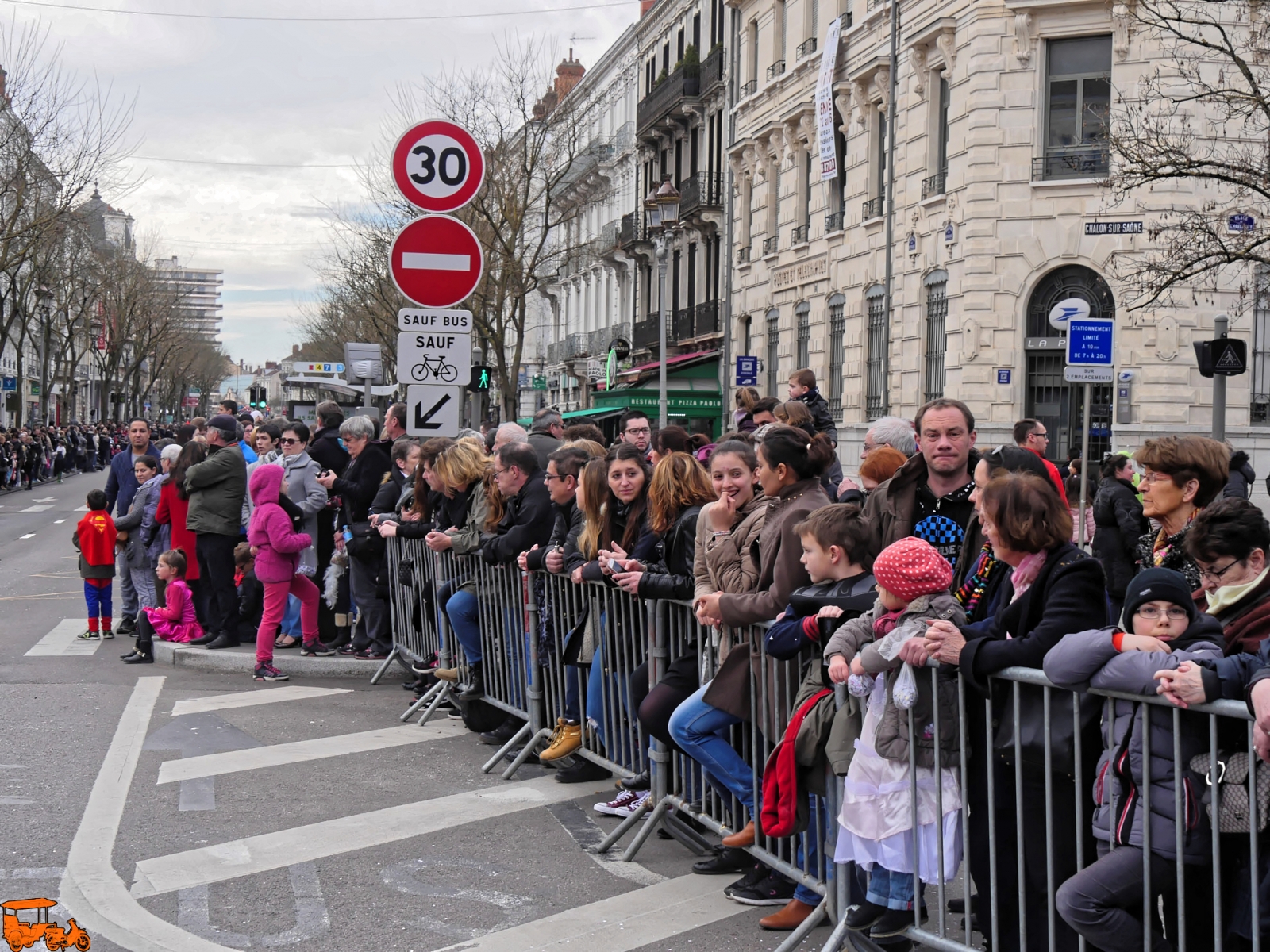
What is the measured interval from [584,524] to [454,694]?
229 cm

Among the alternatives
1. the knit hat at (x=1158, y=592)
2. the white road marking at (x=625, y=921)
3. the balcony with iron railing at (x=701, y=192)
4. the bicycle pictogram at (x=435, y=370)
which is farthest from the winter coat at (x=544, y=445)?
the balcony with iron railing at (x=701, y=192)

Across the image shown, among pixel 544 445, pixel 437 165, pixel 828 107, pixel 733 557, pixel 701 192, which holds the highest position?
pixel 701 192

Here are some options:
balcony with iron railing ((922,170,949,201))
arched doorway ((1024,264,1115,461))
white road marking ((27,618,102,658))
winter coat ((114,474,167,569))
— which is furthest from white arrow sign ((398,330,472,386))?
balcony with iron railing ((922,170,949,201))

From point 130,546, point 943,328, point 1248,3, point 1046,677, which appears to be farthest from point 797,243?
point 1046,677

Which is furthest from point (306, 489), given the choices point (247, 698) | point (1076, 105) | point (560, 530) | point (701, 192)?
point (701, 192)

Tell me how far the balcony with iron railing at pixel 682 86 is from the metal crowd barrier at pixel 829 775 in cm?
3525

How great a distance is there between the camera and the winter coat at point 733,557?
5.89 meters

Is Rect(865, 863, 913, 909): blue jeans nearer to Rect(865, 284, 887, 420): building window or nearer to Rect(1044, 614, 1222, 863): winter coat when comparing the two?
Rect(1044, 614, 1222, 863): winter coat

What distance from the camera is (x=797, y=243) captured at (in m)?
33.2

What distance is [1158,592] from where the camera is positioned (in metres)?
3.96

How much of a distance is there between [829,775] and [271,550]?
6801 mm

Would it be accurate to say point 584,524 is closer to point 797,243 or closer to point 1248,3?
point 1248,3

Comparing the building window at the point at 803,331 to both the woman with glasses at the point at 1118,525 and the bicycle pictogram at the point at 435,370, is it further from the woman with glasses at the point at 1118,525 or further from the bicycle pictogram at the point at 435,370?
the bicycle pictogram at the point at 435,370

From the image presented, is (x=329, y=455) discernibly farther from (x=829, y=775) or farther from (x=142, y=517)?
(x=829, y=775)
